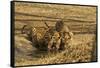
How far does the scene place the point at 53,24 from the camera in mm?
2371

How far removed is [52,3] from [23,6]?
330 millimetres

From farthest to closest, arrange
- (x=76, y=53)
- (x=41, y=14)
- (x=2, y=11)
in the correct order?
(x=76, y=53), (x=41, y=14), (x=2, y=11)

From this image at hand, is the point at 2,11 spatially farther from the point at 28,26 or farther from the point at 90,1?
the point at 90,1

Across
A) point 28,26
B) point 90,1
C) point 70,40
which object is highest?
point 90,1

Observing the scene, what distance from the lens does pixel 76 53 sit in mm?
2486

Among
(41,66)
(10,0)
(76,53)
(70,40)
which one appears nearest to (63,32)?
(70,40)

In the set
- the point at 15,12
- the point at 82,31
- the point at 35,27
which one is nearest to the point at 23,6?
the point at 15,12

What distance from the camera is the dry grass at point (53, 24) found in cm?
222

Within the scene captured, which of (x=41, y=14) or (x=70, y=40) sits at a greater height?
(x=41, y=14)

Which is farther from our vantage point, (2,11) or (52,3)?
(52,3)

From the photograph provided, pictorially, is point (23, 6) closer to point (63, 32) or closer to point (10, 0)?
point (10, 0)

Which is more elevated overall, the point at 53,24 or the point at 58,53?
the point at 53,24

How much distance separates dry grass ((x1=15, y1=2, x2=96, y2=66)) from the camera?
7.29 feet

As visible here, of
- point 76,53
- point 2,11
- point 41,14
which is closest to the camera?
point 2,11
